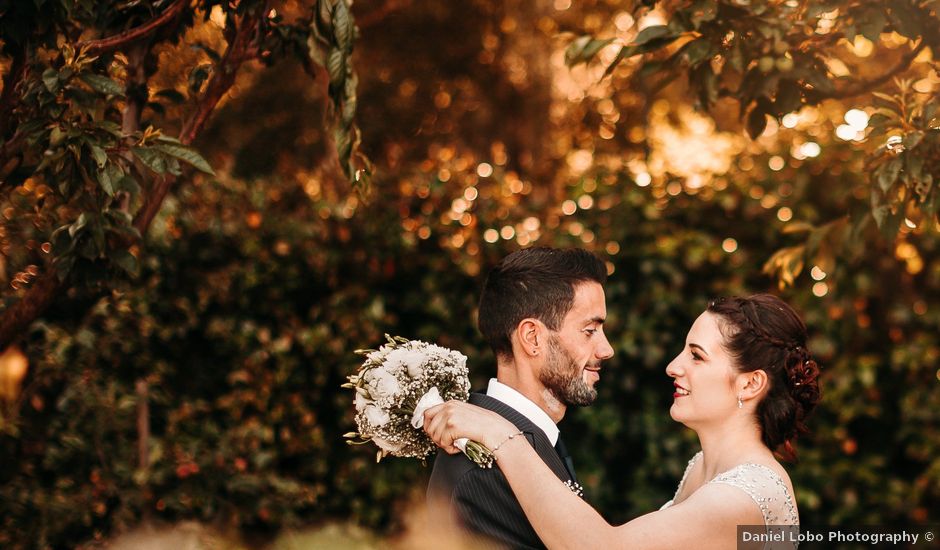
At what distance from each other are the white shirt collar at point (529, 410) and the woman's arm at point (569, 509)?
0.72 ft

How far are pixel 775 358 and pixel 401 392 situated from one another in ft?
4.41

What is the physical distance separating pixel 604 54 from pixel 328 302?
6.12m

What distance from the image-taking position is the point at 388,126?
34.1ft

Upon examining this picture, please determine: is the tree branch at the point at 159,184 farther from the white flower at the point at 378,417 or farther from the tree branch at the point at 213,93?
the white flower at the point at 378,417

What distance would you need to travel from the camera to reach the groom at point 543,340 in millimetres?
2781

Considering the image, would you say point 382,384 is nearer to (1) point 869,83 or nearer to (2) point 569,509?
(2) point 569,509

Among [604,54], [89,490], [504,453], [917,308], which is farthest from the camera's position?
[604,54]

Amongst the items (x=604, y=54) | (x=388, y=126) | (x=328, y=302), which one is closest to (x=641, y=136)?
(x=604, y=54)

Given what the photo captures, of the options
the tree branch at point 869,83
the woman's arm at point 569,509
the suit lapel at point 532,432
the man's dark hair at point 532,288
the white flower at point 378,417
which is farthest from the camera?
the tree branch at point 869,83

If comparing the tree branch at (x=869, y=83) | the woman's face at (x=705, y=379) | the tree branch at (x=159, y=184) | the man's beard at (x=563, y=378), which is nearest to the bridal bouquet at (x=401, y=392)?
the man's beard at (x=563, y=378)

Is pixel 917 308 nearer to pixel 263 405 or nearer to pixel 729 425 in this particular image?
pixel 729 425

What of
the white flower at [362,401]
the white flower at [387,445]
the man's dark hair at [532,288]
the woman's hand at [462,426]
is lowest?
the white flower at [387,445]

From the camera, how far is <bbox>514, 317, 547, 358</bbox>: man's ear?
112 inches

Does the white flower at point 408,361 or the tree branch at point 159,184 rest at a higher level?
the tree branch at point 159,184
